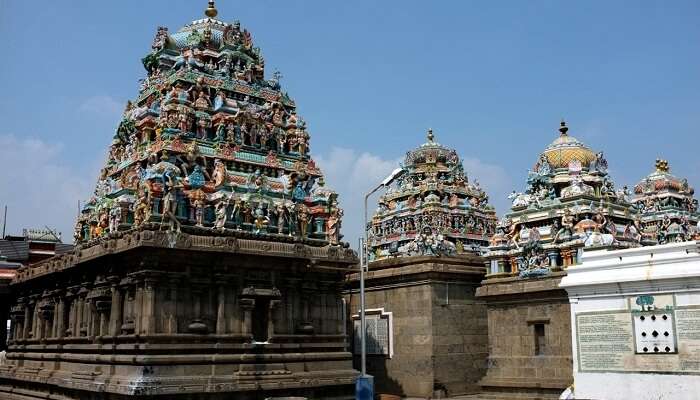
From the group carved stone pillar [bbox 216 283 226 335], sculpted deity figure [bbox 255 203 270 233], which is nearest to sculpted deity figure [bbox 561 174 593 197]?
sculpted deity figure [bbox 255 203 270 233]

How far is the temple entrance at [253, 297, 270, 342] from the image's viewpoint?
88.7ft

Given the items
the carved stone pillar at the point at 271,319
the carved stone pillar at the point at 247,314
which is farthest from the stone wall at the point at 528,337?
the carved stone pillar at the point at 247,314

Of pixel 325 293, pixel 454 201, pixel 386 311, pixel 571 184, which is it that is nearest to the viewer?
pixel 325 293

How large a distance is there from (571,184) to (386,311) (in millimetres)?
11613

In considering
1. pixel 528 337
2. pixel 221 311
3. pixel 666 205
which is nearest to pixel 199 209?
pixel 221 311

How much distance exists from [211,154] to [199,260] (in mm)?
6016

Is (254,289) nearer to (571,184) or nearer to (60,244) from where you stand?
(571,184)

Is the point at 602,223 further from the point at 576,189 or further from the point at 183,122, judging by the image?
the point at 183,122

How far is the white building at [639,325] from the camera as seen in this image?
17.3 m

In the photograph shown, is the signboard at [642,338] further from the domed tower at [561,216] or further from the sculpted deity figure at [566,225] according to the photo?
the sculpted deity figure at [566,225]

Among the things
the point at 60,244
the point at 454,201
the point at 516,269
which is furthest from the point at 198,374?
the point at 60,244

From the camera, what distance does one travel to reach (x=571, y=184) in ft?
120

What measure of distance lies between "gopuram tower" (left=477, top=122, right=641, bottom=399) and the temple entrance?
31.4 feet

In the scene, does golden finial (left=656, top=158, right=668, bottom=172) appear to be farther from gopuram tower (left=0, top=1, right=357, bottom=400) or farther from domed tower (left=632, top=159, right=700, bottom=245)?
gopuram tower (left=0, top=1, right=357, bottom=400)
